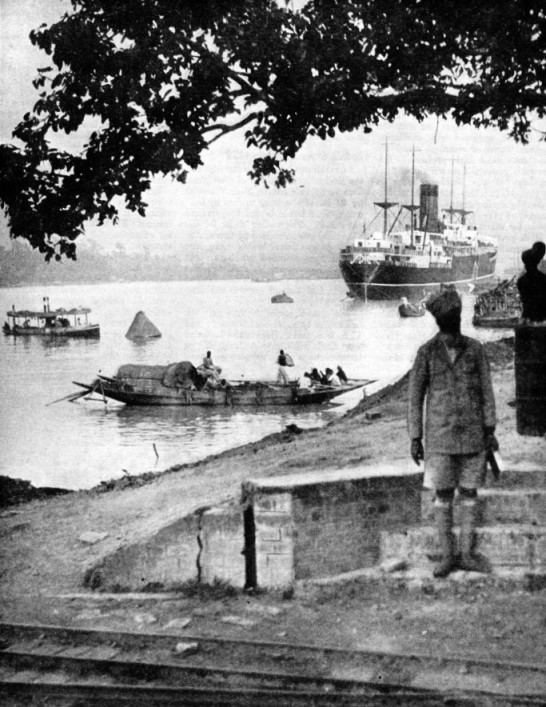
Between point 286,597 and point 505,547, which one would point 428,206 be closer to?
point 505,547

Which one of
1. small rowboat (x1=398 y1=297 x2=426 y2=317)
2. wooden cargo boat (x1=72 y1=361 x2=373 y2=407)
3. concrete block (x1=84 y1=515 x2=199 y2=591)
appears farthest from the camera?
wooden cargo boat (x1=72 y1=361 x2=373 y2=407)

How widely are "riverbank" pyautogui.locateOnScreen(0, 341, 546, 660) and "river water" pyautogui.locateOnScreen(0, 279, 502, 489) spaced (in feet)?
12.7

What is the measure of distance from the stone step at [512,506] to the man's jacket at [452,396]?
593 mm

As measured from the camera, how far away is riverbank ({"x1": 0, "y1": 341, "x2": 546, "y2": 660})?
426 centimetres

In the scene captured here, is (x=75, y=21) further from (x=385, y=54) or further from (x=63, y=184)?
(x=385, y=54)

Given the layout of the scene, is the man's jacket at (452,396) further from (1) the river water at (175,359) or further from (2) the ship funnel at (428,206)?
(1) the river water at (175,359)

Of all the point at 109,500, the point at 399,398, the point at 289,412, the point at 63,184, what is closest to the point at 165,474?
the point at 109,500

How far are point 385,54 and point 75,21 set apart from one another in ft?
9.22

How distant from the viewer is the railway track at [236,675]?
12.0 ft

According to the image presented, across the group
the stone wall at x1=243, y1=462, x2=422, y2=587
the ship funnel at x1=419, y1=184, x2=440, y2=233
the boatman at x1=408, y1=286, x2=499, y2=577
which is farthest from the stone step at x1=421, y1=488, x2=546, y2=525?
the ship funnel at x1=419, y1=184, x2=440, y2=233

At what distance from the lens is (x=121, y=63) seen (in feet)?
22.4

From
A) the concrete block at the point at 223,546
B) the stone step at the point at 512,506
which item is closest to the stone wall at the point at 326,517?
the concrete block at the point at 223,546

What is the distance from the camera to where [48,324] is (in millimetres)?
18047

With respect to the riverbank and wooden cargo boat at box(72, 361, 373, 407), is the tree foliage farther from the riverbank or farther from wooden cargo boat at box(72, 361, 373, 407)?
wooden cargo boat at box(72, 361, 373, 407)
